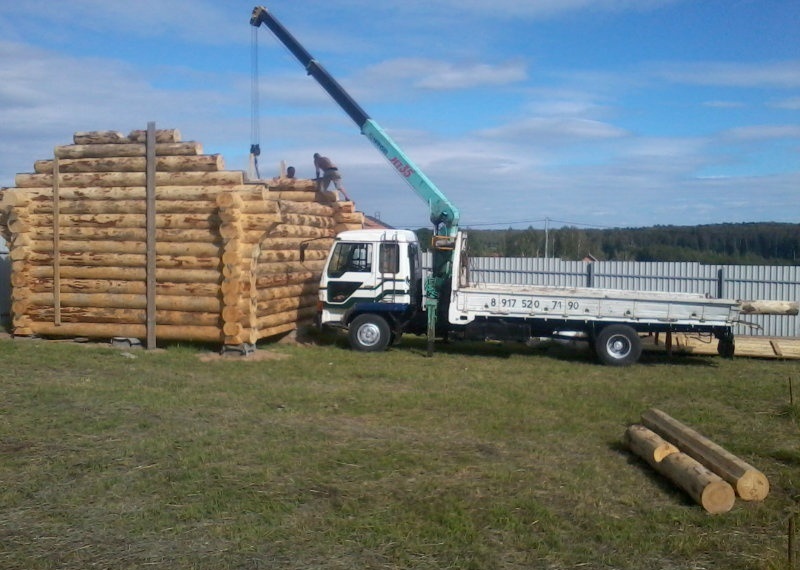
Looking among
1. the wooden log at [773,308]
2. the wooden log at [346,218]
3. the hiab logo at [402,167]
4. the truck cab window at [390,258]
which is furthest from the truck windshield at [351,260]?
the wooden log at [773,308]

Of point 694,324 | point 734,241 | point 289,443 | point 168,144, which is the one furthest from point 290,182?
point 734,241

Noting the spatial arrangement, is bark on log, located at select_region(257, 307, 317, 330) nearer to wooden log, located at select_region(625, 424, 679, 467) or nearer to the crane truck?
the crane truck

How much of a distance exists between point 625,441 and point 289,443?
149 inches

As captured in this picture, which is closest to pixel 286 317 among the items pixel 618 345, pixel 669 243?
pixel 618 345

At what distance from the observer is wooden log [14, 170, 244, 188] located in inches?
650

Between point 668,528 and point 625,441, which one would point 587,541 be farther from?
point 625,441

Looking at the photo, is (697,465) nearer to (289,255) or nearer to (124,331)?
(289,255)

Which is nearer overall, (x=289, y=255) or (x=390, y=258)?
(x=390, y=258)

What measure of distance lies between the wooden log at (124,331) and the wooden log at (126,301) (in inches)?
14.7

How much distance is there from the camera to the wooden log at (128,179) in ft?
54.1

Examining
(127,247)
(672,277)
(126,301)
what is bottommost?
(126,301)

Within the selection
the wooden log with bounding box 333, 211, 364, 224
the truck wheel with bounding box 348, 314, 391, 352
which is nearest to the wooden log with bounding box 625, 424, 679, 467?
the truck wheel with bounding box 348, 314, 391, 352

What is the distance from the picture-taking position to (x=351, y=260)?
1756 cm

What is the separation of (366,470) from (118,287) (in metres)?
10.3
